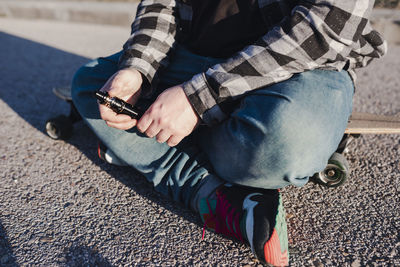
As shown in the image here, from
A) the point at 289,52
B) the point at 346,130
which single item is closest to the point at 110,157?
the point at 289,52

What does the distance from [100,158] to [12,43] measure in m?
2.77

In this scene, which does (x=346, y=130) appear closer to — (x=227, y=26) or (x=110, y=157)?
(x=227, y=26)

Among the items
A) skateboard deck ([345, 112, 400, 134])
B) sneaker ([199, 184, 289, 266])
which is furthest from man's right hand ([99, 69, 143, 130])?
skateboard deck ([345, 112, 400, 134])

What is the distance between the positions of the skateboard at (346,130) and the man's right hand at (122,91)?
0.17 ft

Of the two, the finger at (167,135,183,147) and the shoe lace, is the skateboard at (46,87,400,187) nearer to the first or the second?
the finger at (167,135,183,147)

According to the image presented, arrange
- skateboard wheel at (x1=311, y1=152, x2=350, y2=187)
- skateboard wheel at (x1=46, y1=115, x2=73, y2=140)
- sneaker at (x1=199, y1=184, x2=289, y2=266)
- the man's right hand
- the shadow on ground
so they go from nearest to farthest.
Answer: sneaker at (x1=199, y1=184, x2=289, y2=266), the shadow on ground, the man's right hand, skateboard wheel at (x1=311, y1=152, x2=350, y2=187), skateboard wheel at (x1=46, y1=115, x2=73, y2=140)

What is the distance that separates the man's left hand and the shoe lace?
0.27 metres

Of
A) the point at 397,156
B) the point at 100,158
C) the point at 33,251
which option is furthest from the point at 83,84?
the point at 397,156

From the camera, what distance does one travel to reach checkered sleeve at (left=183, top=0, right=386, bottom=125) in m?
0.94

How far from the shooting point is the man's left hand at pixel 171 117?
3.35ft

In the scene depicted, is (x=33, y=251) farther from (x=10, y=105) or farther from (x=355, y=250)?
(x=10, y=105)

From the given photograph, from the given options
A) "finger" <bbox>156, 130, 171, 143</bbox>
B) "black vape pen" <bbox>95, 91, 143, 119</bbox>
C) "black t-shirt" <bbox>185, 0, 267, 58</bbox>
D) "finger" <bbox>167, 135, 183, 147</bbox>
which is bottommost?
"finger" <bbox>167, 135, 183, 147</bbox>

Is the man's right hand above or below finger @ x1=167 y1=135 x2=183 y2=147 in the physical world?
above

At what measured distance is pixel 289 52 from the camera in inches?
38.6
